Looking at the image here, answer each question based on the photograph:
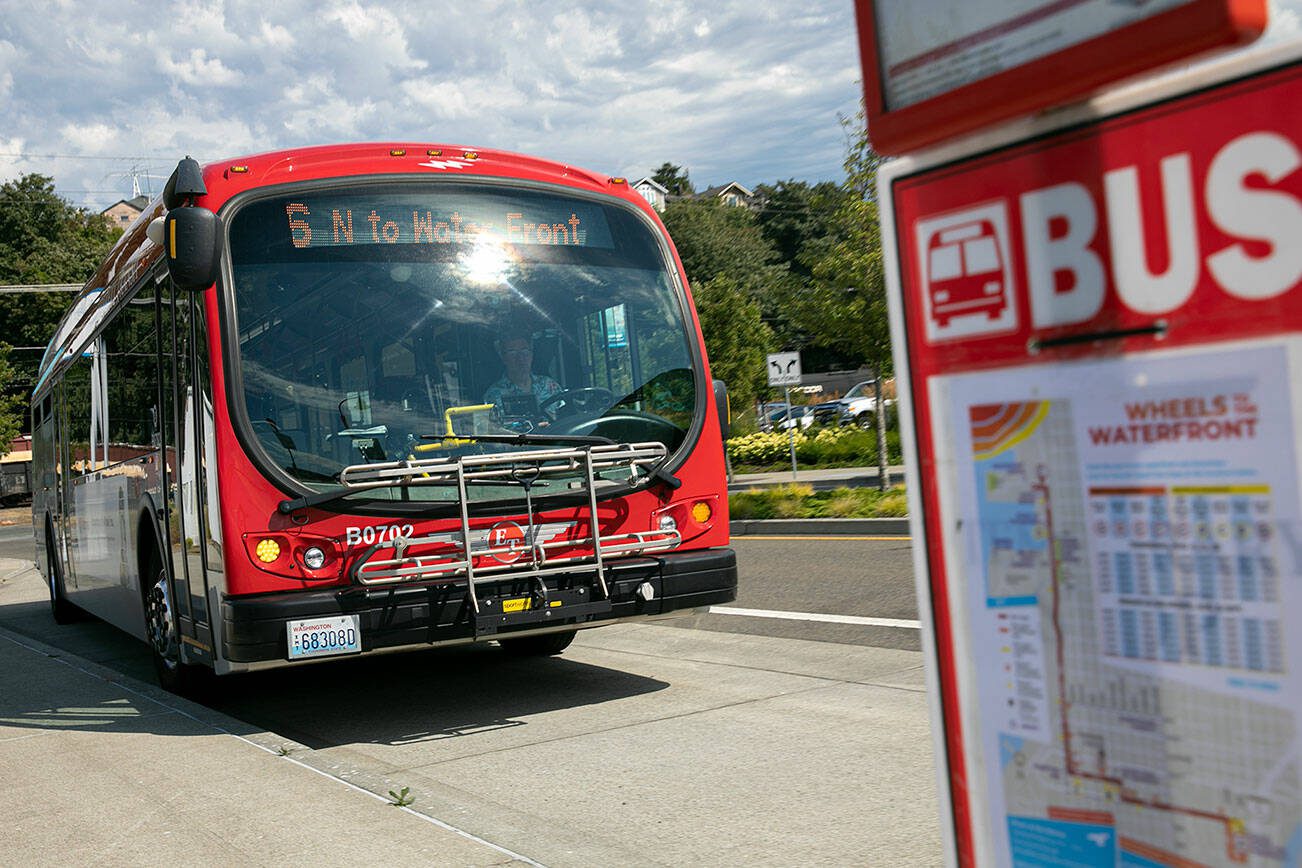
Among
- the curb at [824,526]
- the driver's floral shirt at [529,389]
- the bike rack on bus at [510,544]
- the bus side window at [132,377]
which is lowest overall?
the curb at [824,526]

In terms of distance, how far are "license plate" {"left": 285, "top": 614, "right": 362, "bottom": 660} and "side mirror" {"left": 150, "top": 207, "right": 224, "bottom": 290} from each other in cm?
177

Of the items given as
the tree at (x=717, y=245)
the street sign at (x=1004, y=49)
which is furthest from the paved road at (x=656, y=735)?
the tree at (x=717, y=245)

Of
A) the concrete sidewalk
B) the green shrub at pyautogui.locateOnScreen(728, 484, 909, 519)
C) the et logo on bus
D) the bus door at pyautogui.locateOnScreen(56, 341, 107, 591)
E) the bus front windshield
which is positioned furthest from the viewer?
the green shrub at pyautogui.locateOnScreen(728, 484, 909, 519)

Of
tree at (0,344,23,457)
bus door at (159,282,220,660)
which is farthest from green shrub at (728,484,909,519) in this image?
tree at (0,344,23,457)

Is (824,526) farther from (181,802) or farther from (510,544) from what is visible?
(181,802)

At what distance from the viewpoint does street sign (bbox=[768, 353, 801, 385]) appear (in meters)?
23.6

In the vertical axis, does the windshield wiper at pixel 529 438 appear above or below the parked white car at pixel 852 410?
below

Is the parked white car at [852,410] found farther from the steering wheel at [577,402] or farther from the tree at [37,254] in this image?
the tree at [37,254]

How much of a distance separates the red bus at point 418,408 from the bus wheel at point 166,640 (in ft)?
0.36

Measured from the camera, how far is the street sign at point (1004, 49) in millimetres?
1530

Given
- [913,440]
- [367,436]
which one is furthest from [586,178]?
[913,440]

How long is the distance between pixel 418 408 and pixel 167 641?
2.72 meters

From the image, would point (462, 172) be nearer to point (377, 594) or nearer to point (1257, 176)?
point (377, 594)

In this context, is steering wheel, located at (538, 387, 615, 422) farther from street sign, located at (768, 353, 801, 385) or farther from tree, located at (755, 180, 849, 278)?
tree, located at (755, 180, 849, 278)
